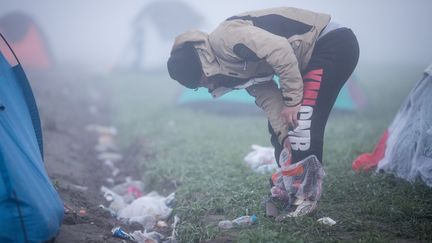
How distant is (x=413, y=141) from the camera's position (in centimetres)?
429

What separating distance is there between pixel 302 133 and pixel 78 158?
410 centimetres

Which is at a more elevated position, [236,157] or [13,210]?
[13,210]

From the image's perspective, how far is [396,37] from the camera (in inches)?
1202

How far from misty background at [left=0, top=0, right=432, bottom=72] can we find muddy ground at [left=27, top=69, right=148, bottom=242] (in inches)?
178

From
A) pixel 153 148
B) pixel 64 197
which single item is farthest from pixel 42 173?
pixel 153 148

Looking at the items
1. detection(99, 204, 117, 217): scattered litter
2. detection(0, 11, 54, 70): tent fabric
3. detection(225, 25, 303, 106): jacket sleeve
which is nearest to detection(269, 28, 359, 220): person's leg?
detection(225, 25, 303, 106): jacket sleeve

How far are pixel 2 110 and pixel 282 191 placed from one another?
2490mm

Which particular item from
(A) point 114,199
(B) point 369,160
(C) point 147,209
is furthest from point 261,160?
(A) point 114,199

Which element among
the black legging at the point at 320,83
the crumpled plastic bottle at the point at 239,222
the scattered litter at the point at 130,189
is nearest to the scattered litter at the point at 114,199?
the scattered litter at the point at 130,189

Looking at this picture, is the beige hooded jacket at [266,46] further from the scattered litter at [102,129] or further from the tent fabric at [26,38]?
the tent fabric at [26,38]

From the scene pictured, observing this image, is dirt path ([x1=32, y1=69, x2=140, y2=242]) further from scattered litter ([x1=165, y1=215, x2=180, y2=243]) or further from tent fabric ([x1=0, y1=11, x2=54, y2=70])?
tent fabric ([x1=0, y1=11, x2=54, y2=70])

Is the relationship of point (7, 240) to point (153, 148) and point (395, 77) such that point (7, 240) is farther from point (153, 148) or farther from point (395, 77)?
point (395, 77)

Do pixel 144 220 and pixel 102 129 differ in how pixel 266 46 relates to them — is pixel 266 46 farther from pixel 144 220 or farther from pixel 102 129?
pixel 102 129

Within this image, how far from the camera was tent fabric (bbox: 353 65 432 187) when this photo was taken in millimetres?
4039
